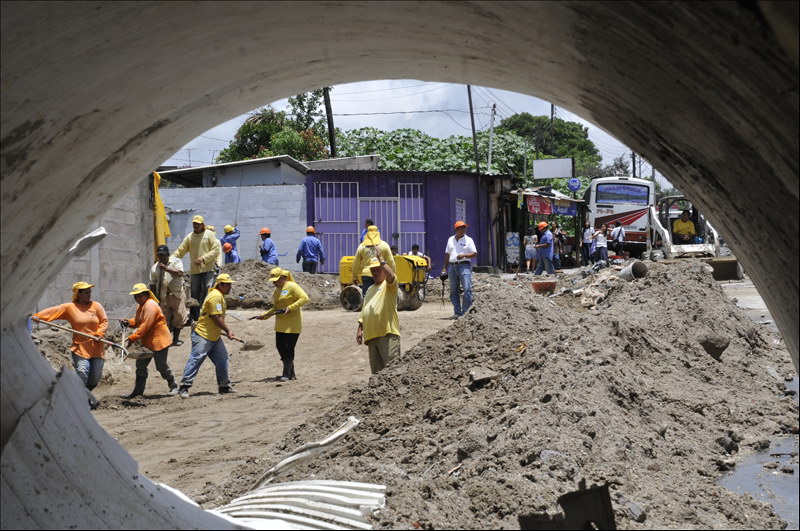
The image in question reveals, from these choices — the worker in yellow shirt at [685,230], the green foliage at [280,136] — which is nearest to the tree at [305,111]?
the green foliage at [280,136]

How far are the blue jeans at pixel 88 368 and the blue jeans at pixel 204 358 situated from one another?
1234 millimetres

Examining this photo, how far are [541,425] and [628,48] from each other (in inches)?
164

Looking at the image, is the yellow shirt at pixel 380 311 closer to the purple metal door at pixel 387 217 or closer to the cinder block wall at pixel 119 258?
the cinder block wall at pixel 119 258

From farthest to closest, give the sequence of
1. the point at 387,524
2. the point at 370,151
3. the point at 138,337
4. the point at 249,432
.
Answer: the point at 370,151, the point at 138,337, the point at 249,432, the point at 387,524

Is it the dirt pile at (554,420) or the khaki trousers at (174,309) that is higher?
the khaki trousers at (174,309)

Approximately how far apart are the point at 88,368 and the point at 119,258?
5.28m

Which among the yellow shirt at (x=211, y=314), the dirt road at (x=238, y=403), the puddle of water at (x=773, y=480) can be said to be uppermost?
the yellow shirt at (x=211, y=314)

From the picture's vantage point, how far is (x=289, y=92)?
4.94 m

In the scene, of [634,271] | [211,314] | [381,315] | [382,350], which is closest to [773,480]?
[381,315]

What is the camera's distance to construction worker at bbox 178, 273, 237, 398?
→ 37.1ft

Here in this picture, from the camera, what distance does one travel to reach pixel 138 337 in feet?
37.6

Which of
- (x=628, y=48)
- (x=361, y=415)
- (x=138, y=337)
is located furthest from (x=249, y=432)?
(x=628, y=48)

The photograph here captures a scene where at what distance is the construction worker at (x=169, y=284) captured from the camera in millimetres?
13500

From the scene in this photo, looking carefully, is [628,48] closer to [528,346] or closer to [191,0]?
[191,0]
